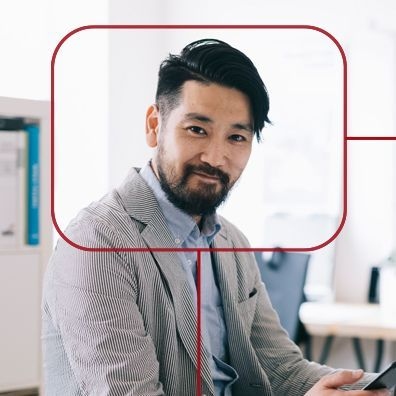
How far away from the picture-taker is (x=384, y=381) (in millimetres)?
880

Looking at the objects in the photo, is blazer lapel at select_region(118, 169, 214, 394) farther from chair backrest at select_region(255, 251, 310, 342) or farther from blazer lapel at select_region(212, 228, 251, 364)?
chair backrest at select_region(255, 251, 310, 342)

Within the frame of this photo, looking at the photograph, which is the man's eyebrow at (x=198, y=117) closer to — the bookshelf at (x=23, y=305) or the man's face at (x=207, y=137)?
the man's face at (x=207, y=137)

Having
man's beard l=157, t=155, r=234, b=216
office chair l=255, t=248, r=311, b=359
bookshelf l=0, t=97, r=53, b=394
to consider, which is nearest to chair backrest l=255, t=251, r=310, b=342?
office chair l=255, t=248, r=311, b=359

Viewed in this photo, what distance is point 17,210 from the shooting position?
138 cm

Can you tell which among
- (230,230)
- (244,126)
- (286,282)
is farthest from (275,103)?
(286,282)

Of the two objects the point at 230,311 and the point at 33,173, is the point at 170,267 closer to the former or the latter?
the point at 230,311

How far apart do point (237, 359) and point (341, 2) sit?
208 cm

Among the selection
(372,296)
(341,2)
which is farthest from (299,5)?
(372,296)

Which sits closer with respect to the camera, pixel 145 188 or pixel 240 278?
pixel 145 188

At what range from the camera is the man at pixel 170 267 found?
2.19 ft

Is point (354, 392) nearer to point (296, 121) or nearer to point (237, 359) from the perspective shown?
point (237, 359)

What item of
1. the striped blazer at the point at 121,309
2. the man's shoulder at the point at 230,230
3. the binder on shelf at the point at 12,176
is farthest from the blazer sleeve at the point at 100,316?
the binder on shelf at the point at 12,176

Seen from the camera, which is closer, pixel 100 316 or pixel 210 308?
pixel 100 316

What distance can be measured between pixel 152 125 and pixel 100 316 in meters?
0.29
